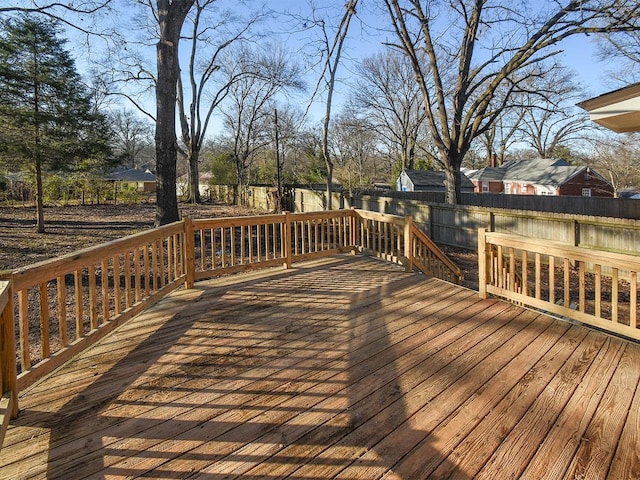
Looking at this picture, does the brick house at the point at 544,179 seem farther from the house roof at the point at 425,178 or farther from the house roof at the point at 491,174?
the house roof at the point at 425,178

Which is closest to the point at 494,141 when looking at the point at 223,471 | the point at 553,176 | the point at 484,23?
the point at 553,176

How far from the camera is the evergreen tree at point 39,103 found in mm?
9398

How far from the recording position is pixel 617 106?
431 cm

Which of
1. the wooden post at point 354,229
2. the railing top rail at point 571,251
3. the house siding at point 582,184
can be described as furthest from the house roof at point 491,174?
the railing top rail at point 571,251

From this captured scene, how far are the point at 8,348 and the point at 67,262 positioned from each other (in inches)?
28.2

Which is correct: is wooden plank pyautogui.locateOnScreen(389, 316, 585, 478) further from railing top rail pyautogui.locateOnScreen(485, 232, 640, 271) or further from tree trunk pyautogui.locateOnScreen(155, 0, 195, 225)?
tree trunk pyautogui.locateOnScreen(155, 0, 195, 225)

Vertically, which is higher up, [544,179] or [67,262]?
[544,179]

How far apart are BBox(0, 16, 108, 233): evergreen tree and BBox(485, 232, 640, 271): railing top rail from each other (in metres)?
10.4

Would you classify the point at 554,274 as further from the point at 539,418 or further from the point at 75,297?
the point at 75,297

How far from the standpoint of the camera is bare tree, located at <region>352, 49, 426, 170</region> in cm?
2492

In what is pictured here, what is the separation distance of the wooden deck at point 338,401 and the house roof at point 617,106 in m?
2.58

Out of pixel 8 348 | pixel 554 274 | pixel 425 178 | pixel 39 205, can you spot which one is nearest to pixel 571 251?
pixel 554 274

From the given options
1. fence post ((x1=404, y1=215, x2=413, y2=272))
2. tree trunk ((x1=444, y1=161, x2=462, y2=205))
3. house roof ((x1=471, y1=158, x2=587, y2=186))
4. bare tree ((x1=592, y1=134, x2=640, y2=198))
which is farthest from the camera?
house roof ((x1=471, y1=158, x2=587, y2=186))

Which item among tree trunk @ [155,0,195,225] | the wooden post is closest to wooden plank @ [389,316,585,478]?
the wooden post
